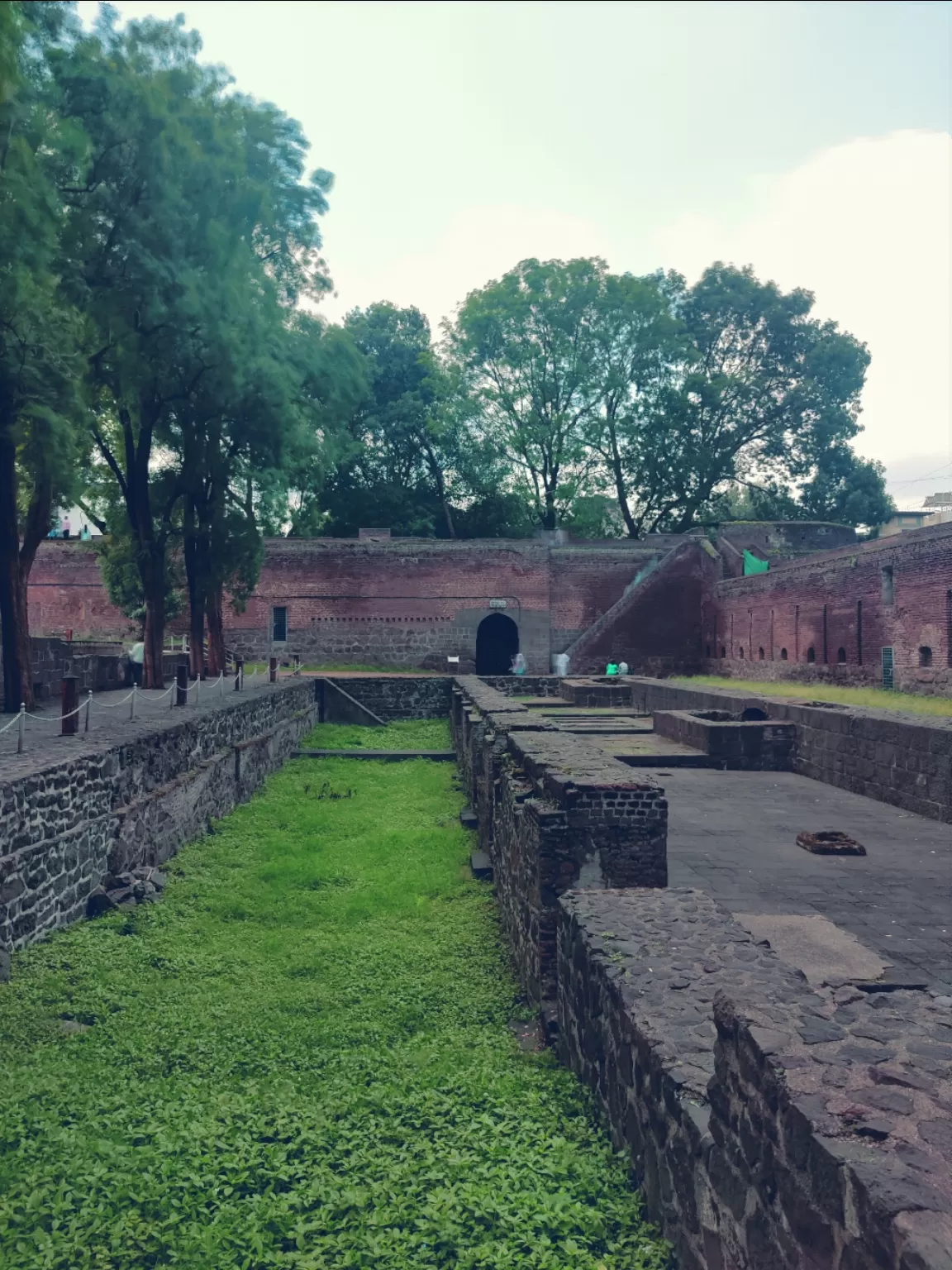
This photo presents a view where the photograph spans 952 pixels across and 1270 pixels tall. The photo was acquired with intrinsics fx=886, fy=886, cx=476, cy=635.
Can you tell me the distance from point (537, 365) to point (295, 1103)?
32.4m

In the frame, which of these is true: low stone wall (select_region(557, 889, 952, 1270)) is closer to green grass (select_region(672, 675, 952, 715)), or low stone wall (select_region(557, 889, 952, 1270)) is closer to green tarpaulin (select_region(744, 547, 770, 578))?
green grass (select_region(672, 675, 952, 715))

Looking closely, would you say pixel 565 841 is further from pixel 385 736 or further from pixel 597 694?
pixel 597 694

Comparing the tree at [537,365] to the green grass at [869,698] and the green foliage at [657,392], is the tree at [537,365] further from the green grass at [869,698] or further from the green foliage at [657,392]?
the green grass at [869,698]

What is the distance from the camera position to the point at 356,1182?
2998mm

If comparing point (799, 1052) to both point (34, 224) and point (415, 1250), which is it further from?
point (34, 224)

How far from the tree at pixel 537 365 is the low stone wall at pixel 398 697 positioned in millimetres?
15494

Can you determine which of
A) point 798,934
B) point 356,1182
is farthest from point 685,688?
point 356,1182

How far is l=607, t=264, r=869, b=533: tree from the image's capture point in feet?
110

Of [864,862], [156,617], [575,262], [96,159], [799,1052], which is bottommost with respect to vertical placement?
[864,862]

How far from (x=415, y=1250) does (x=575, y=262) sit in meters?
34.4

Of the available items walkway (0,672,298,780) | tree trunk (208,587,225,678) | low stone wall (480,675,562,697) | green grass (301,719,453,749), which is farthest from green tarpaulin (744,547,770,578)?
walkway (0,672,298,780)

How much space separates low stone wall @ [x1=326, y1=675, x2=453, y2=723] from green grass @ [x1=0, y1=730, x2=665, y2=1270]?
43.4ft

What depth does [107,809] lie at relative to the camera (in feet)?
23.7

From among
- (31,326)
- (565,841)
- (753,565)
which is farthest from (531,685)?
(565,841)
